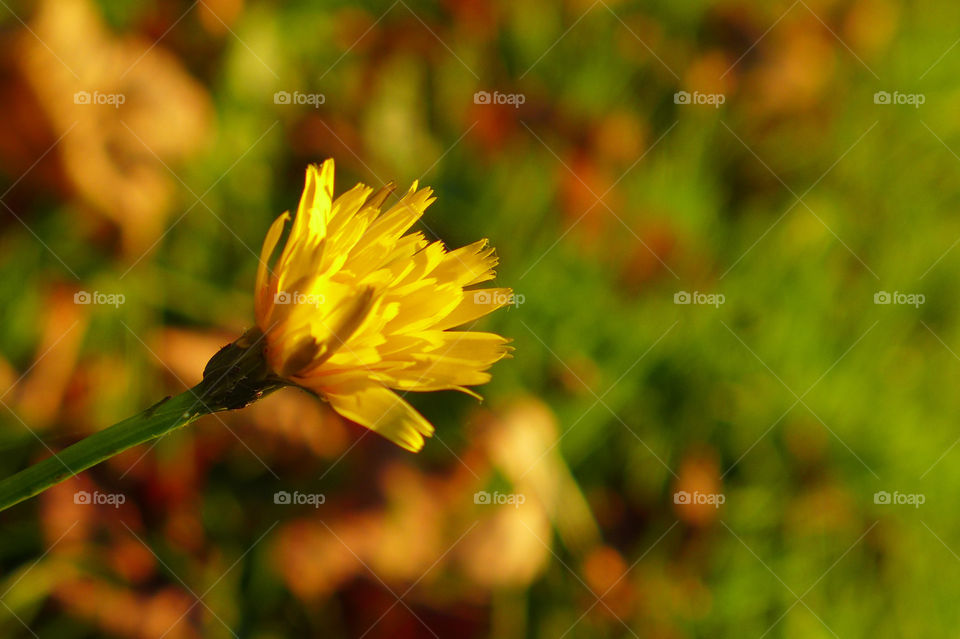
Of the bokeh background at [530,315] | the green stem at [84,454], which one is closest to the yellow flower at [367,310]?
the green stem at [84,454]

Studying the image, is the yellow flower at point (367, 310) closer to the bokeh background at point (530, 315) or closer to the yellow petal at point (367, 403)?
the yellow petal at point (367, 403)

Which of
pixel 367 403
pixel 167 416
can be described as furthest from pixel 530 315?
pixel 167 416

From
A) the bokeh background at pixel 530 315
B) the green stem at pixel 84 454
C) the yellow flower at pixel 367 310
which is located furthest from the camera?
the bokeh background at pixel 530 315

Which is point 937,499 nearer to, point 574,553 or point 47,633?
point 574,553

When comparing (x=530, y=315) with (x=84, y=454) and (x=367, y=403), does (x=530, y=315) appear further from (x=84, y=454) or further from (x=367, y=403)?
(x=84, y=454)

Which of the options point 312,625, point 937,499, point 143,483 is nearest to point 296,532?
point 312,625
